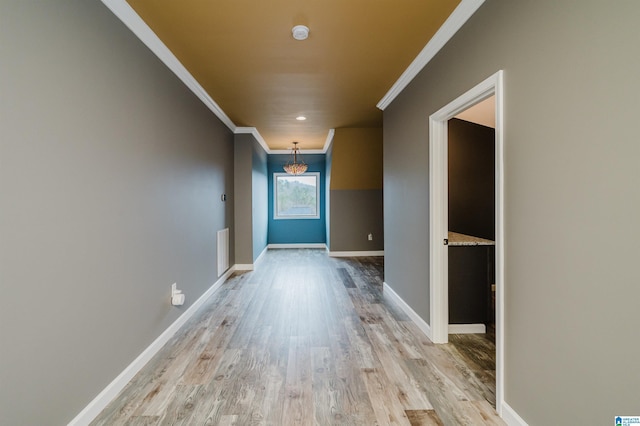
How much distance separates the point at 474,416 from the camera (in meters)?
1.71

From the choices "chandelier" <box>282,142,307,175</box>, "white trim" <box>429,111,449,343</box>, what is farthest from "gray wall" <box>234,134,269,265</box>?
"white trim" <box>429,111,449,343</box>

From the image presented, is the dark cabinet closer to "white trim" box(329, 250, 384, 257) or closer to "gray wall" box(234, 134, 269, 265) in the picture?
"gray wall" box(234, 134, 269, 265)

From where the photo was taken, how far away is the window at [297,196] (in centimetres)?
813

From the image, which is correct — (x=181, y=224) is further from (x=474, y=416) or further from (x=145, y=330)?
(x=474, y=416)

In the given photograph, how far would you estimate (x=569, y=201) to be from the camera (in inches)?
50.0

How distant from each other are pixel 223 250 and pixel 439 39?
12.6 ft

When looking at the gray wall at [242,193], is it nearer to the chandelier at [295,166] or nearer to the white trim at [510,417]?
the chandelier at [295,166]

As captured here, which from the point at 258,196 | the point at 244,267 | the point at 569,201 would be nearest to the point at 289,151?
the point at 258,196

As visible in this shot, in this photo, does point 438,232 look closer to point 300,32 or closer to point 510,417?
point 510,417

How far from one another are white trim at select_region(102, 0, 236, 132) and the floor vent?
1921 mm

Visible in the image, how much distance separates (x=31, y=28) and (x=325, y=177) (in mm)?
6913

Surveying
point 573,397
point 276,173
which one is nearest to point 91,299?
point 573,397

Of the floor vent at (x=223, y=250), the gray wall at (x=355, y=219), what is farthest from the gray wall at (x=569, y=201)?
the gray wall at (x=355, y=219)

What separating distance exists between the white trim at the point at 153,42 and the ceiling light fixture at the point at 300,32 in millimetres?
1048
